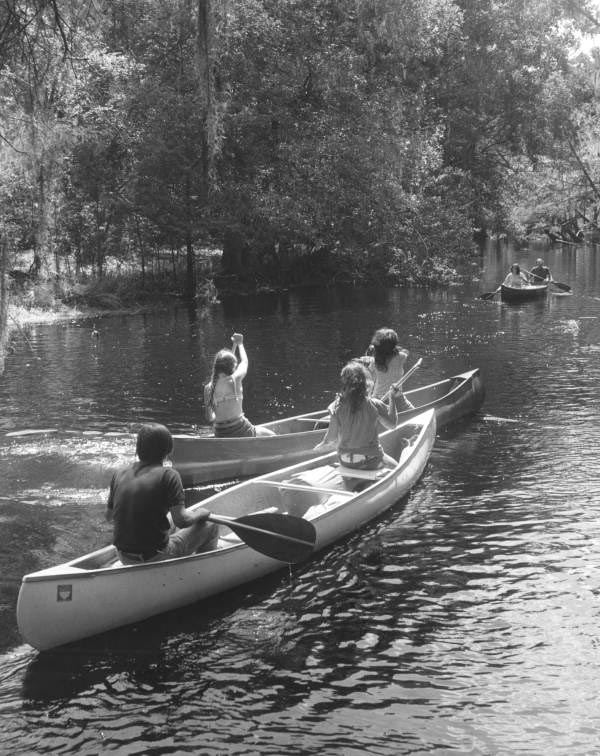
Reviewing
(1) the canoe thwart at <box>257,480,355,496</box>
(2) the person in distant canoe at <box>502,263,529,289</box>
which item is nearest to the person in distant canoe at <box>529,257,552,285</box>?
(2) the person in distant canoe at <box>502,263,529,289</box>

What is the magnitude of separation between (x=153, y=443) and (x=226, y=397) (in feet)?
13.9

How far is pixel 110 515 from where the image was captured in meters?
6.60

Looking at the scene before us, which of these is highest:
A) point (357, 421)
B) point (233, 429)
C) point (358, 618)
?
point (357, 421)

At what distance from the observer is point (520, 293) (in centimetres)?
2711

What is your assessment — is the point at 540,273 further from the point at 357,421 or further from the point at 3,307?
the point at 3,307

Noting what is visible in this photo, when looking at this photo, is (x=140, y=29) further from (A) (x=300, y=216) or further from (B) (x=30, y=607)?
(B) (x=30, y=607)

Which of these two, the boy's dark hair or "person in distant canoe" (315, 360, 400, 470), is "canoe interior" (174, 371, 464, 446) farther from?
the boy's dark hair

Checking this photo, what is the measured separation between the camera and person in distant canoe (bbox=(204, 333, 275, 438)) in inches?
405

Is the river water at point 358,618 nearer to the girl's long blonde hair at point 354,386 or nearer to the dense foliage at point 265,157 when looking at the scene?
the girl's long blonde hair at point 354,386

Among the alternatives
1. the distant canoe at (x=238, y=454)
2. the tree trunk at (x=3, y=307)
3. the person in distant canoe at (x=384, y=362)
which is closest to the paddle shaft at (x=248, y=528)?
the distant canoe at (x=238, y=454)

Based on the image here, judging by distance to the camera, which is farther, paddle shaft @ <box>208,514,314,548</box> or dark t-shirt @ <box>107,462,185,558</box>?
paddle shaft @ <box>208,514,314,548</box>

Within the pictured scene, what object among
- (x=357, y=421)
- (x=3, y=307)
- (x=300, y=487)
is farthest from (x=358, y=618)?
(x=3, y=307)

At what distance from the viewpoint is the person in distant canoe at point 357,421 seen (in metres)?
8.97

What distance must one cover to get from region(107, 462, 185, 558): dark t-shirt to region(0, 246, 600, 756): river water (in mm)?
789
